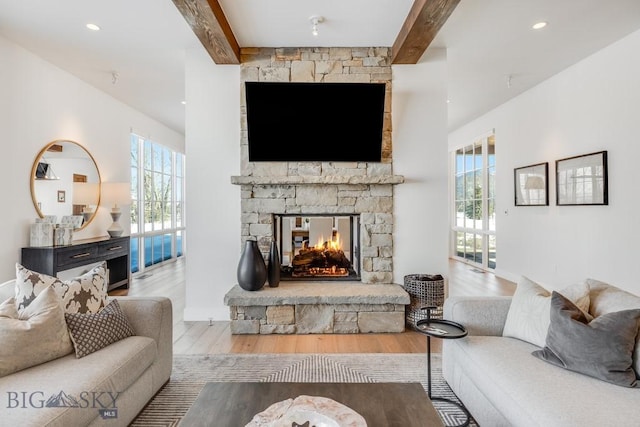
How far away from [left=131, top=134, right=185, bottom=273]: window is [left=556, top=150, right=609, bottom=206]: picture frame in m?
6.60

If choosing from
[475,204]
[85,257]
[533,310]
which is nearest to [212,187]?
[85,257]

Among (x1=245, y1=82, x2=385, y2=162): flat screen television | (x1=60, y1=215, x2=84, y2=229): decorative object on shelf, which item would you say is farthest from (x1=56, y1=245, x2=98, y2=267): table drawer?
(x1=245, y1=82, x2=385, y2=162): flat screen television

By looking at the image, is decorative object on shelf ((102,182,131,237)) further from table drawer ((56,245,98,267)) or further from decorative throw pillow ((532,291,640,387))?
decorative throw pillow ((532,291,640,387))

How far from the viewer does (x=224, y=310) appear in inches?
141

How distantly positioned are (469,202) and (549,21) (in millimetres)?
4543

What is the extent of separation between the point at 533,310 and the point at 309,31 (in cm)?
294

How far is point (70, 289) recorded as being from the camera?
193 centimetres

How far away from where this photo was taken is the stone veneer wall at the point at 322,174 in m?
3.59

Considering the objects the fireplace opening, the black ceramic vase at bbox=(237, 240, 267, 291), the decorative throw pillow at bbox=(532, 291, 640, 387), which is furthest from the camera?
the fireplace opening

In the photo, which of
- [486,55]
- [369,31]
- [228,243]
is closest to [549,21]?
[486,55]

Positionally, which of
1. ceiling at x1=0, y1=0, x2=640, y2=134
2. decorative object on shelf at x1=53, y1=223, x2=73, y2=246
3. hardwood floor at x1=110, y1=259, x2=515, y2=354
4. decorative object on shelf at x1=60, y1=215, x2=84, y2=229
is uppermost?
ceiling at x1=0, y1=0, x2=640, y2=134

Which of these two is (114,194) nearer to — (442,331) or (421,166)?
(421,166)

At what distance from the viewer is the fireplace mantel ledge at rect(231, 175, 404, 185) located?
11.3 feet

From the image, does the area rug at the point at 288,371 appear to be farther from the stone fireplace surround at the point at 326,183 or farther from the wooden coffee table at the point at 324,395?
the stone fireplace surround at the point at 326,183
